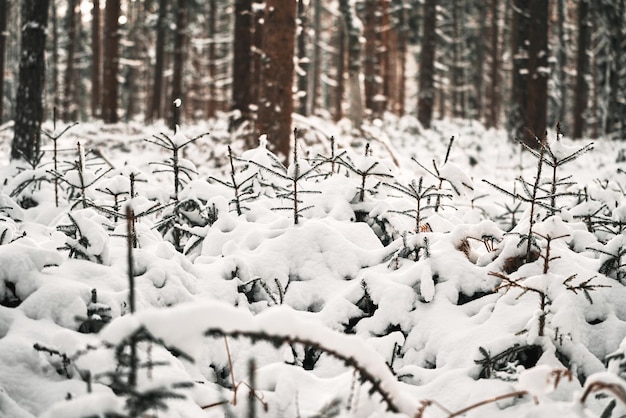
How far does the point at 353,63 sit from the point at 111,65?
7773 mm

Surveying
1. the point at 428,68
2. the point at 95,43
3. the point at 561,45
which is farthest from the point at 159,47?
the point at 561,45

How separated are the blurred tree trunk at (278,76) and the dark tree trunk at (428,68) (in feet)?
36.1

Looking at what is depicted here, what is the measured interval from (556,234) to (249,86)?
1065 centimetres

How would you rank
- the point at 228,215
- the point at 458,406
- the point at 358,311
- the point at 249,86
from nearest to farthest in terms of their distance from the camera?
1. the point at 458,406
2. the point at 358,311
3. the point at 228,215
4. the point at 249,86

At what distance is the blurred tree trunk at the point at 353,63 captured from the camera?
41.0ft

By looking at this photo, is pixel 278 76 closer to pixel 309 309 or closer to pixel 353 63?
pixel 309 309

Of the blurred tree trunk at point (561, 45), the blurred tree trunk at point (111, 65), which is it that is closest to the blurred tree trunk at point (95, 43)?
the blurred tree trunk at point (111, 65)

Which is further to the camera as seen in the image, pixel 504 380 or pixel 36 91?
pixel 36 91

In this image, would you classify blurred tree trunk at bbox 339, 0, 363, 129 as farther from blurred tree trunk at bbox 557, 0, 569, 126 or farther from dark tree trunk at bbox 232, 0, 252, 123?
blurred tree trunk at bbox 557, 0, 569, 126

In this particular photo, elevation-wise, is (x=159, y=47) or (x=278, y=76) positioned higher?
(x=159, y=47)

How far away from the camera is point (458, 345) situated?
102 inches

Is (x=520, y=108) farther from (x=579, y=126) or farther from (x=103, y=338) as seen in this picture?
(x=103, y=338)

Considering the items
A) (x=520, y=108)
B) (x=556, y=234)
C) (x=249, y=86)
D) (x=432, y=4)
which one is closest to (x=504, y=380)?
(x=556, y=234)

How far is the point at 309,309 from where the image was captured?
124 inches
